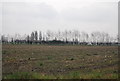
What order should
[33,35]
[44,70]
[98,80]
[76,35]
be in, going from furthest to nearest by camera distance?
[76,35] → [33,35] → [44,70] → [98,80]

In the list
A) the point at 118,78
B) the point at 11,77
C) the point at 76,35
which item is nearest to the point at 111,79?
the point at 118,78

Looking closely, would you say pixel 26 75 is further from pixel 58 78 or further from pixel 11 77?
pixel 58 78

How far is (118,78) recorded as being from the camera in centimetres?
1027

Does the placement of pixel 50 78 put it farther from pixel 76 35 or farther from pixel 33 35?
pixel 76 35

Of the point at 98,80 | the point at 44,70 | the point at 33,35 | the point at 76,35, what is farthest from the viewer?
the point at 76,35

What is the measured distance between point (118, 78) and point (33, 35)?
96.4 meters

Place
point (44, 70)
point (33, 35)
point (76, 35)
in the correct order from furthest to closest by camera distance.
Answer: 1. point (76, 35)
2. point (33, 35)
3. point (44, 70)

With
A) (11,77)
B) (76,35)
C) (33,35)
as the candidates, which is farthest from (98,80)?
(76,35)

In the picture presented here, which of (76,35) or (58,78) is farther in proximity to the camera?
(76,35)

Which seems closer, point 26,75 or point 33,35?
point 26,75

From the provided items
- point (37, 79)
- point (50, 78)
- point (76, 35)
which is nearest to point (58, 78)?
point (50, 78)

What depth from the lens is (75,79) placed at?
9.98 meters

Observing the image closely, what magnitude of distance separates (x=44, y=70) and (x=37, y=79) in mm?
2963

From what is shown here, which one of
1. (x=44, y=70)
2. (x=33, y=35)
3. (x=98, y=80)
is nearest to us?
(x=98, y=80)
